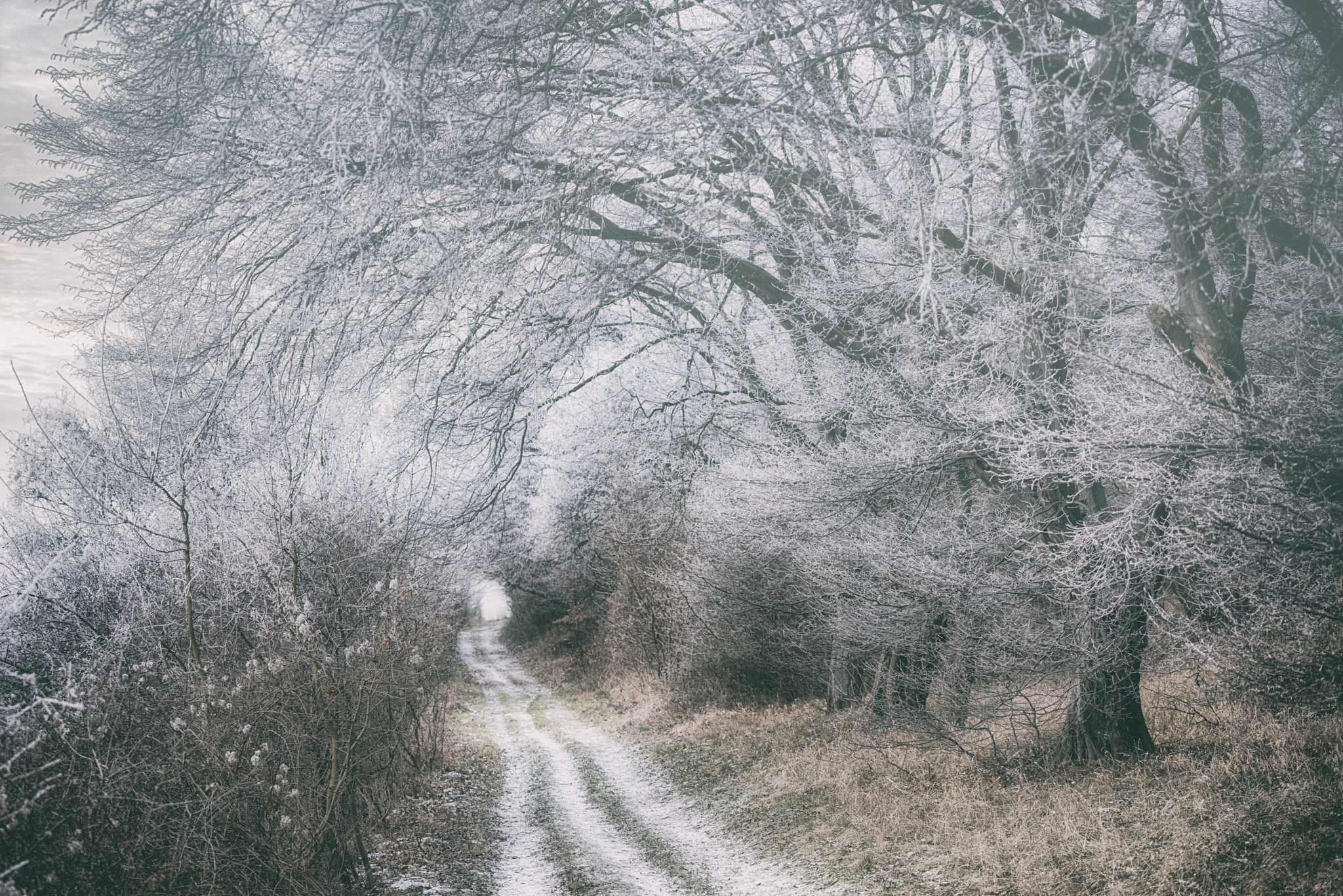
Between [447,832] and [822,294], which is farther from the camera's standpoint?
[447,832]

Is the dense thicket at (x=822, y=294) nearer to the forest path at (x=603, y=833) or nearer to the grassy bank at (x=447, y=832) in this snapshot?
the grassy bank at (x=447, y=832)

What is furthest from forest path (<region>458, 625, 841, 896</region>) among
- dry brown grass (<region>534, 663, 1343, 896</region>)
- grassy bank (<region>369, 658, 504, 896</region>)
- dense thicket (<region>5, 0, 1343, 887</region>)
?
dense thicket (<region>5, 0, 1343, 887</region>)

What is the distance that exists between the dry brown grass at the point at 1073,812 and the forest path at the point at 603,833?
47cm

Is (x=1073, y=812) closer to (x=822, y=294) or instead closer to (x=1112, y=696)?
(x=1112, y=696)

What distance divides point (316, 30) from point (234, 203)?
2319mm

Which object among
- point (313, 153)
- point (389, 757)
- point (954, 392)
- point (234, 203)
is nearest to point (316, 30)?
point (313, 153)

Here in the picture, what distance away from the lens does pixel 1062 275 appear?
623cm

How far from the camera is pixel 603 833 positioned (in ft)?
29.6

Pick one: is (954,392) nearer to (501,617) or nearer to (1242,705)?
(1242,705)

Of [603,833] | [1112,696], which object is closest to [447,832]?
[603,833]

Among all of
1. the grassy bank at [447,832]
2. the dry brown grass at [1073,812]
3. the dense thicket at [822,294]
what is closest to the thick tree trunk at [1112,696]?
the dense thicket at [822,294]

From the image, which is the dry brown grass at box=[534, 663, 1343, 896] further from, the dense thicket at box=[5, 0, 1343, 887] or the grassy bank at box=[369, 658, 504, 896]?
the grassy bank at box=[369, 658, 504, 896]

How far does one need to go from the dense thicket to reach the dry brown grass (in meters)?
0.66

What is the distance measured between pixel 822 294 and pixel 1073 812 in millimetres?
5276
